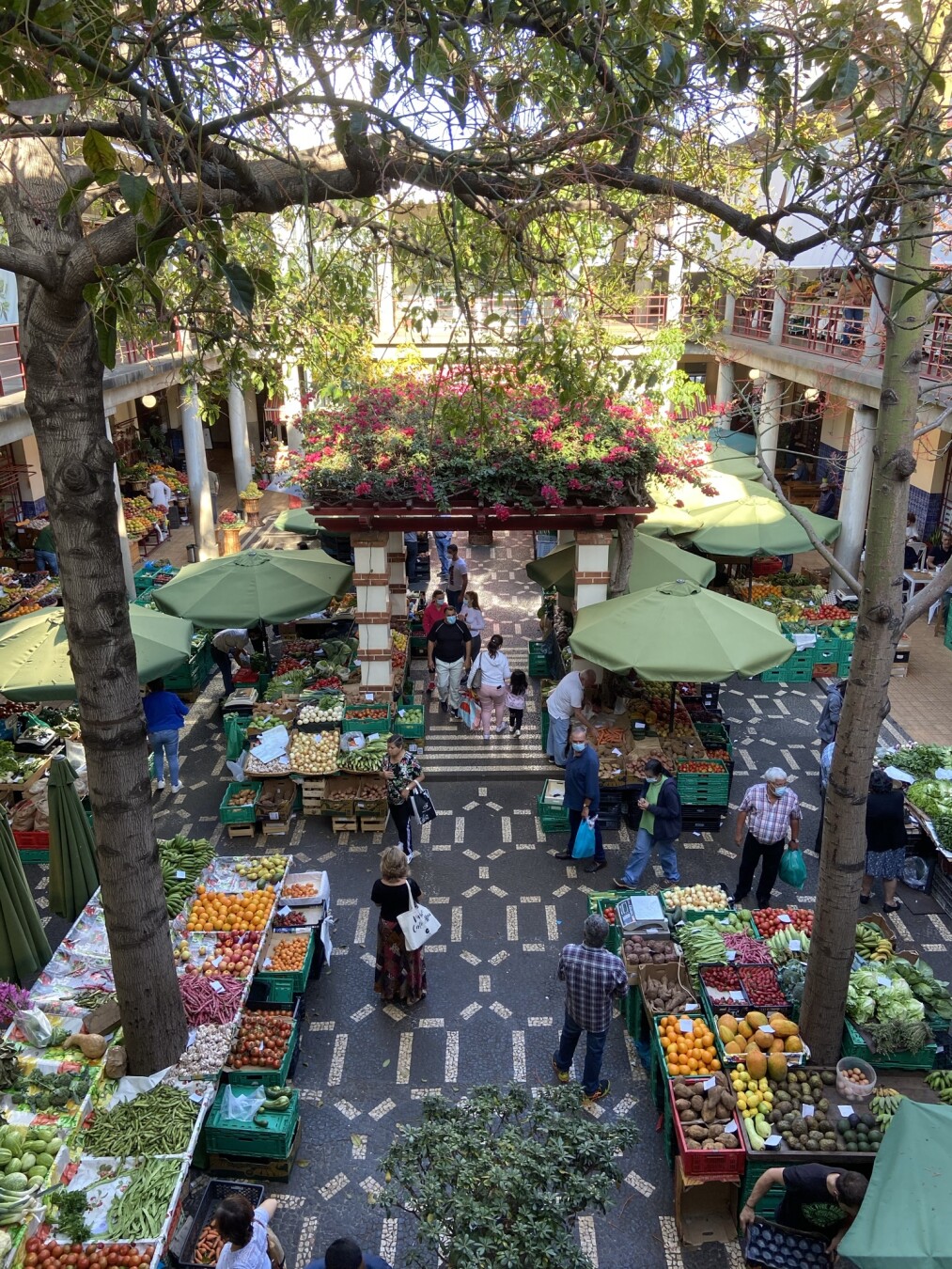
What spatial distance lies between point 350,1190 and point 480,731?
6.54m

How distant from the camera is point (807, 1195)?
5.05 meters

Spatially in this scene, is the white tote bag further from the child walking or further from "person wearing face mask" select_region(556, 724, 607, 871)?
the child walking

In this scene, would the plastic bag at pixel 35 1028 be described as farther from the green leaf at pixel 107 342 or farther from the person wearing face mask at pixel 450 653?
the person wearing face mask at pixel 450 653

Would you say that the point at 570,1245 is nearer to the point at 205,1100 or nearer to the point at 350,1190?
the point at 350,1190

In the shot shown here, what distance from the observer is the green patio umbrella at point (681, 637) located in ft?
29.9

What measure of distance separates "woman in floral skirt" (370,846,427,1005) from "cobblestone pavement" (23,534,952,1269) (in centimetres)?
18

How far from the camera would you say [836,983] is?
608cm

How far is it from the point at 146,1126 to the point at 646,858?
4612 millimetres

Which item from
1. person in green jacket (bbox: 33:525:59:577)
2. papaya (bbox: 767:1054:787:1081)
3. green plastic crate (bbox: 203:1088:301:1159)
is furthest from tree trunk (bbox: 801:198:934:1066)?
person in green jacket (bbox: 33:525:59:577)

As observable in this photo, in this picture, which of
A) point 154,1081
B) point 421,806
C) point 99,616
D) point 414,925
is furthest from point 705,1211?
point 99,616

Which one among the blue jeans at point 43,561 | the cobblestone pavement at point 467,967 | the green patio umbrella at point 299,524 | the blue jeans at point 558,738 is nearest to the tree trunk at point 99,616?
the cobblestone pavement at point 467,967

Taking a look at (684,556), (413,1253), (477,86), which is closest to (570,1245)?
(413,1253)

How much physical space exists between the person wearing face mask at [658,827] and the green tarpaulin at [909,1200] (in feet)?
11.9

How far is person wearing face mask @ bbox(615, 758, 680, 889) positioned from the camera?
828 centimetres
